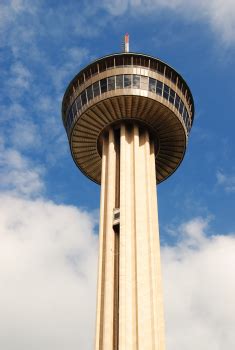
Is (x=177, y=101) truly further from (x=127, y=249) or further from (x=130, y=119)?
(x=127, y=249)

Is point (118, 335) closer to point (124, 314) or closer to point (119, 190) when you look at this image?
point (124, 314)

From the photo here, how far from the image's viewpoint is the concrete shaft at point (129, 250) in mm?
43469

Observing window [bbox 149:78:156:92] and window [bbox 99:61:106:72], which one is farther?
window [bbox 99:61:106:72]

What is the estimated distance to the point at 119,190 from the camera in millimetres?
53562

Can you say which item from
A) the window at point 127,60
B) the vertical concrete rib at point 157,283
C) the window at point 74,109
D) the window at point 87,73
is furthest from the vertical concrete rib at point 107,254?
the window at point 127,60

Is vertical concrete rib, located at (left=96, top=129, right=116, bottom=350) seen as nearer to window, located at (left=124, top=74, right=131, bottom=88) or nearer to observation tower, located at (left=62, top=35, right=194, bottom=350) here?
observation tower, located at (left=62, top=35, right=194, bottom=350)

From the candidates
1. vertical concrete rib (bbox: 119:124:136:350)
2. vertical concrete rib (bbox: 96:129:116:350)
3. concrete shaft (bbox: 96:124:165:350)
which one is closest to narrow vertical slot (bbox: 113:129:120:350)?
concrete shaft (bbox: 96:124:165:350)

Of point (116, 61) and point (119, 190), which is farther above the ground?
point (116, 61)

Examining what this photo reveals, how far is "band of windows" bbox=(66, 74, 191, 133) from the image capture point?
55812mm

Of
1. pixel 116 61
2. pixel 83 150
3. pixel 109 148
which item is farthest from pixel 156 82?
pixel 83 150

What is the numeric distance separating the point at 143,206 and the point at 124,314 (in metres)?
13.2

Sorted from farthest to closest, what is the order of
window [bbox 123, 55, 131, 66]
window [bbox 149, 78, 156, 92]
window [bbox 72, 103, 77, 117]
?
window [bbox 72, 103, 77, 117] → window [bbox 123, 55, 131, 66] → window [bbox 149, 78, 156, 92]

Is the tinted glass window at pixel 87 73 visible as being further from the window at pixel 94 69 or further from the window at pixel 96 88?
the window at pixel 96 88

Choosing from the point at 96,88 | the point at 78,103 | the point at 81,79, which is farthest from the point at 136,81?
the point at 78,103
